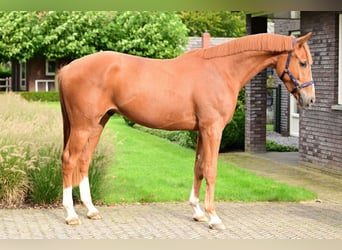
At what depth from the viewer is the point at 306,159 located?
472 inches

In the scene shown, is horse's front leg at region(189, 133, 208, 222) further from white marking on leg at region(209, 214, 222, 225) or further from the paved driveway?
white marking on leg at region(209, 214, 222, 225)

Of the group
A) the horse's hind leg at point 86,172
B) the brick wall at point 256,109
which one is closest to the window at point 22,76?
the brick wall at point 256,109

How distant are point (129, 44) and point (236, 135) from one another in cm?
2085

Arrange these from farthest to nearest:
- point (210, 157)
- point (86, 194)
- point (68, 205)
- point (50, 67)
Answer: point (50, 67)
point (86, 194)
point (68, 205)
point (210, 157)

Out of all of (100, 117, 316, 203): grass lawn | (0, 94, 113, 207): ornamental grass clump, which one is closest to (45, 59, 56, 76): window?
(100, 117, 316, 203): grass lawn

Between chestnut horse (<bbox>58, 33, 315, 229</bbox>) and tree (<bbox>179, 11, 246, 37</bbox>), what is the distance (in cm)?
4717

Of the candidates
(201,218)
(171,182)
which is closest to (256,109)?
(171,182)

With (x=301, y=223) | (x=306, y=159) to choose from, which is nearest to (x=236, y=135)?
(x=306, y=159)

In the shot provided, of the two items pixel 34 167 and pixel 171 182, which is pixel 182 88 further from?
pixel 171 182

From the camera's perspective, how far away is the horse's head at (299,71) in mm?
6422

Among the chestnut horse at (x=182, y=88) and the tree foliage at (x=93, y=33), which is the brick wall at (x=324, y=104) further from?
the tree foliage at (x=93, y=33)

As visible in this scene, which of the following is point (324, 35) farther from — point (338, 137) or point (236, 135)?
point (236, 135)

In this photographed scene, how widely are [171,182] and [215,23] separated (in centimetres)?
4814

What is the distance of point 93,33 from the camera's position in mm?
34875
